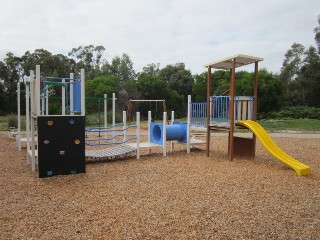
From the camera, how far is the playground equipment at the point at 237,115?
26.5 ft

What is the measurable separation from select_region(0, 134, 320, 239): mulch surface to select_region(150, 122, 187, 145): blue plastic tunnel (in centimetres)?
212

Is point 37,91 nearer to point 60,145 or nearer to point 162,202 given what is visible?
point 60,145

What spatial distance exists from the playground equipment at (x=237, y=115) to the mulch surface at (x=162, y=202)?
2.71 ft

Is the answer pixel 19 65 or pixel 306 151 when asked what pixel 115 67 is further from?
pixel 306 151

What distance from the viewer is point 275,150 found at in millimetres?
7809

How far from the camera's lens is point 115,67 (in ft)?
152

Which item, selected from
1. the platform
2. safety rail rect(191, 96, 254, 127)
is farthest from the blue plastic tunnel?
the platform

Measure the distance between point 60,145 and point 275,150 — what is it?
5.34 m

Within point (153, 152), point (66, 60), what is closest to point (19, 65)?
point (66, 60)

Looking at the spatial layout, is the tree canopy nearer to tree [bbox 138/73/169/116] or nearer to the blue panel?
tree [bbox 138/73/169/116]

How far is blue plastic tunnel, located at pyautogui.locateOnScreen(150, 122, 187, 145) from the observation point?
9742 mm

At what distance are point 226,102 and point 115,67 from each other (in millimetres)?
39357

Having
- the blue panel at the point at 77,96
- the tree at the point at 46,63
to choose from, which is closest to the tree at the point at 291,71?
the tree at the point at 46,63

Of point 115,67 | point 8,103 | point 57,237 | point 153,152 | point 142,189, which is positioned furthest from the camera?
point 115,67
